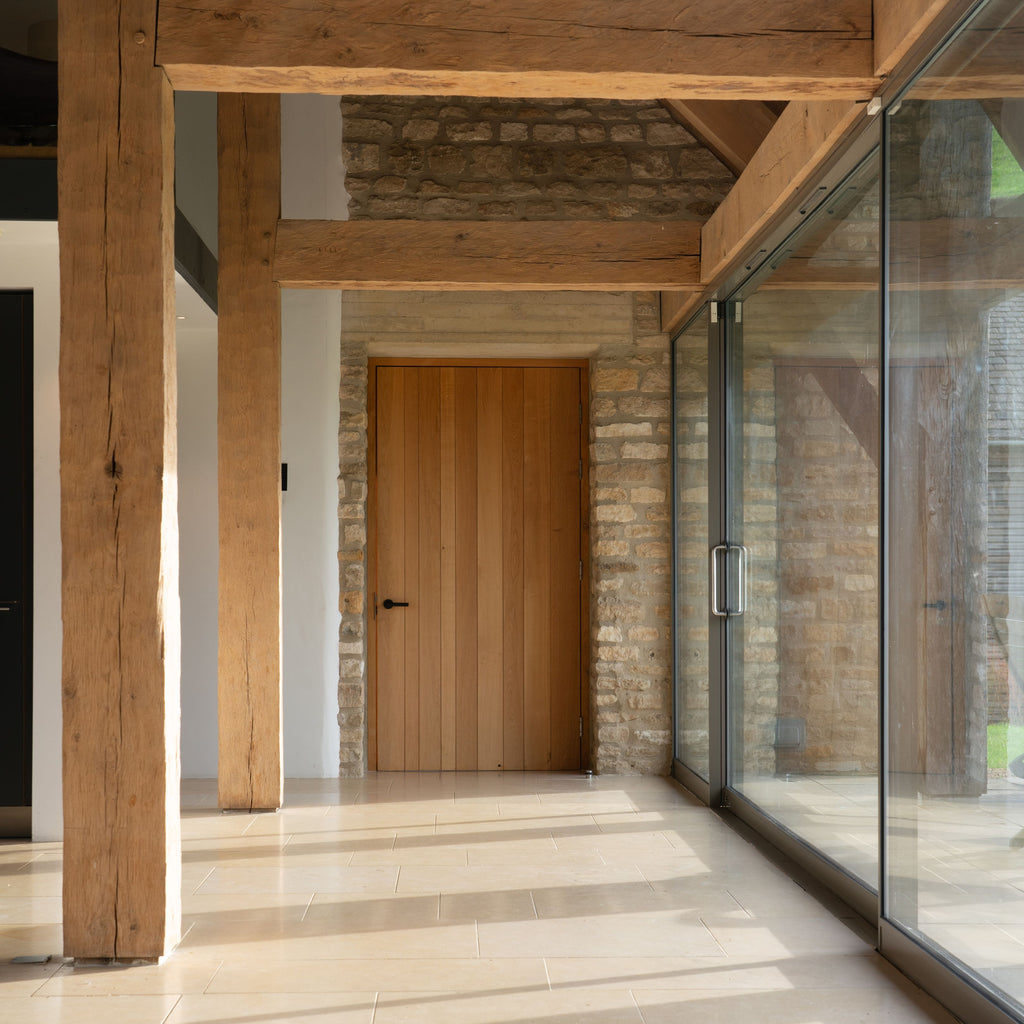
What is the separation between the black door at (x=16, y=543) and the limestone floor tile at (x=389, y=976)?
212cm

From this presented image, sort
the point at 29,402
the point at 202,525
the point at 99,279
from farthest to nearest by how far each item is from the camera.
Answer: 1. the point at 202,525
2. the point at 29,402
3. the point at 99,279

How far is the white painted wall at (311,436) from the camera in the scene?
6293 mm

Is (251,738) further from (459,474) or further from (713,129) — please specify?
(713,129)

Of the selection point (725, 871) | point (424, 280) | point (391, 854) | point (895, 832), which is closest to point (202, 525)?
point (424, 280)

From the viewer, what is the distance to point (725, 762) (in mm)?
5336

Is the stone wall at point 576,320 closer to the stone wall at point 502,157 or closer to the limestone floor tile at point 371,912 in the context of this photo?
the stone wall at point 502,157

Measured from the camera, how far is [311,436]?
20.8 ft

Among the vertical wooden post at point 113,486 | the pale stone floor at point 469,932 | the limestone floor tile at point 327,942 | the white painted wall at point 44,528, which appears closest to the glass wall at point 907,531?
the pale stone floor at point 469,932

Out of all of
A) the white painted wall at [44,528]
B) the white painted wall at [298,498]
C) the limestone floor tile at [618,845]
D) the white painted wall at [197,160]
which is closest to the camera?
the limestone floor tile at [618,845]

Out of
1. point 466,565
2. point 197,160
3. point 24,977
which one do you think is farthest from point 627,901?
point 197,160

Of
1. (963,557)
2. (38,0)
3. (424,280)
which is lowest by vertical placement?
(963,557)

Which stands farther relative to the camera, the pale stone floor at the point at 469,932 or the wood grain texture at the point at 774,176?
the wood grain texture at the point at 774,176

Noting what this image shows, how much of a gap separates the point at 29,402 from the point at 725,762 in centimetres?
355

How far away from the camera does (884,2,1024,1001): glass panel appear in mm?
2484
